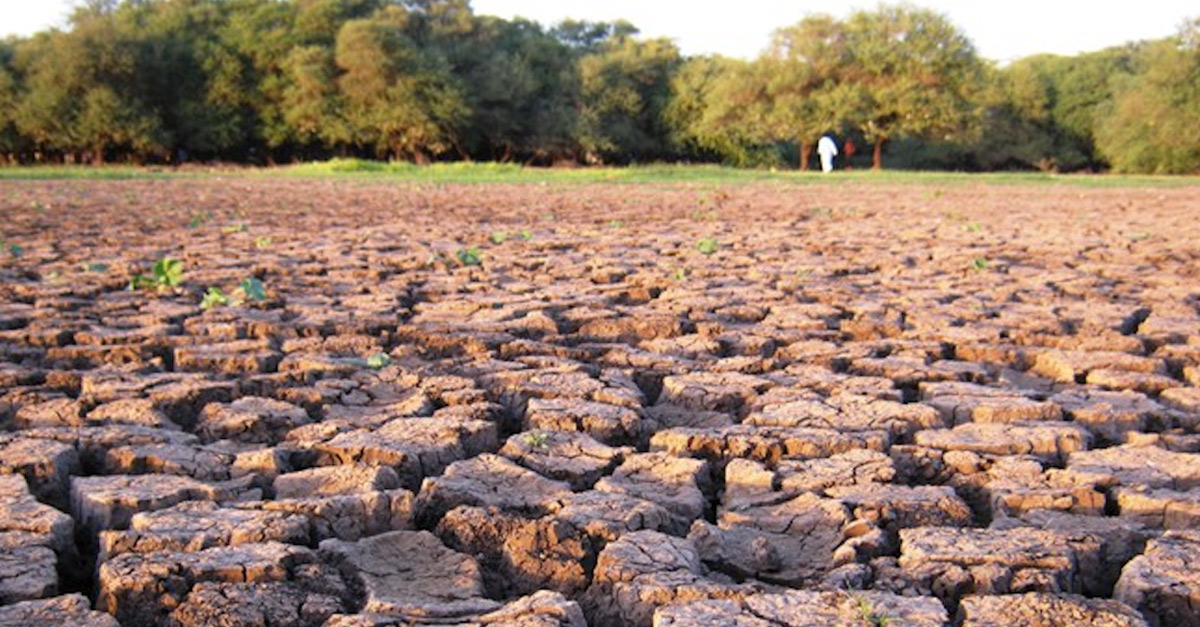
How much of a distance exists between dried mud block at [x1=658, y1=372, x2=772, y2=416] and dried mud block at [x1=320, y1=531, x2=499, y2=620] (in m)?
1.46

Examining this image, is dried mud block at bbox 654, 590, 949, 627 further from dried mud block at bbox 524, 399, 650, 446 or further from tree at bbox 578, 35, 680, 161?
tree at bbox 578, 35, 680, 161

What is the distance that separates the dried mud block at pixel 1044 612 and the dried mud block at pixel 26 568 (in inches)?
69.0

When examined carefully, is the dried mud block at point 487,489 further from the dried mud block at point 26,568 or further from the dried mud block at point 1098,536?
the dried mud block at point 1098,536

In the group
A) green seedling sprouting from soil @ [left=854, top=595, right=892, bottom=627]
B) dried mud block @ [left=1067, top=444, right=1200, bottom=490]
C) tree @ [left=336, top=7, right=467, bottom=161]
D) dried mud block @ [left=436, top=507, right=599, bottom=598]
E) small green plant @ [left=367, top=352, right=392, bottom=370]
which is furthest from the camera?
tree @ [left=336, top=7, right=467, bottom=161]

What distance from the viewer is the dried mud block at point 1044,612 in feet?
6.58

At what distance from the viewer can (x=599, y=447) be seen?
3.14m

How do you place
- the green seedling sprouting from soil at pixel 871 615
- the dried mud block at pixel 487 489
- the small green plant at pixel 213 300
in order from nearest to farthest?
the green seedling sprouting from soil at pixel 871 615 < the dried mud block at pixel 487 489 < the small green plant at pixel 213 300

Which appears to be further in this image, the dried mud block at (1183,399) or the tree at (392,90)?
the tree at (392,90)

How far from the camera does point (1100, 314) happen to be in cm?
547

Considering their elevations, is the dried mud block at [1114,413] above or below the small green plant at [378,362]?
below

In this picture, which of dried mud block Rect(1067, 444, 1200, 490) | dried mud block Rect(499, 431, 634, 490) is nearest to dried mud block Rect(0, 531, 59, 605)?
dried mud block Rect(499, 431, 634, 490)

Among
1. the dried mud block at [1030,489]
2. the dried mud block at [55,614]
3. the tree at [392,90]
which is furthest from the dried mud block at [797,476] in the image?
the tree at [392,90]

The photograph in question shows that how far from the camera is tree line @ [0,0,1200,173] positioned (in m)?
38.5

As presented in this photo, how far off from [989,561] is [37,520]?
2061 mm
